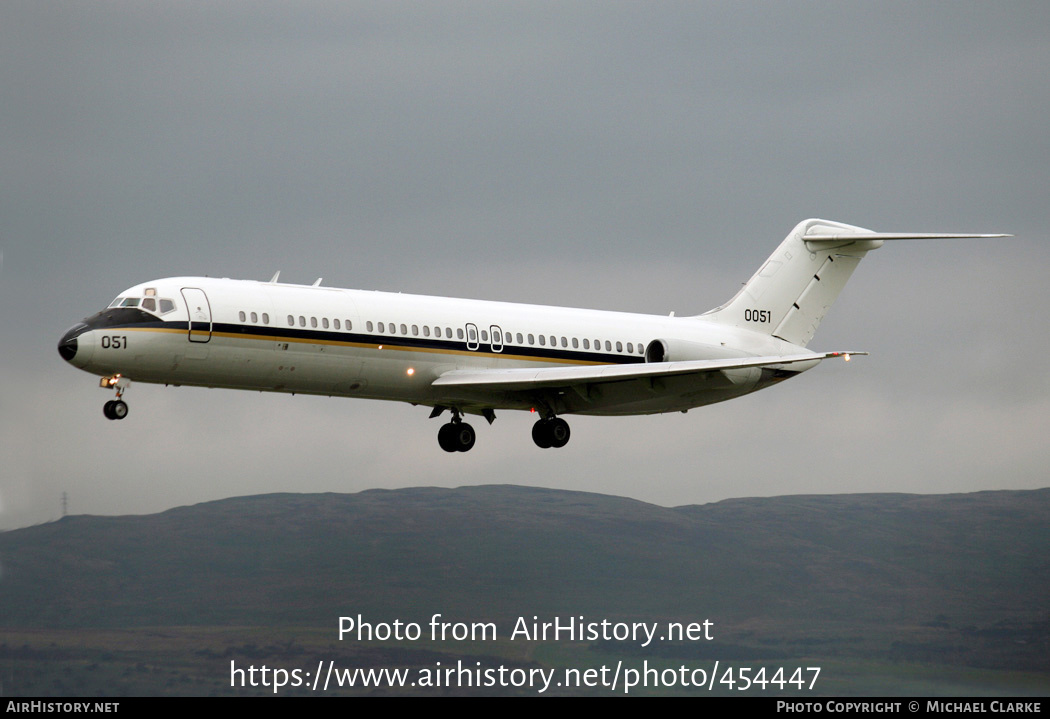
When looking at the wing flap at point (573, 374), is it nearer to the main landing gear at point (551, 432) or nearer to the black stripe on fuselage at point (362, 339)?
the black stripe on fuselage at point (362, 339)

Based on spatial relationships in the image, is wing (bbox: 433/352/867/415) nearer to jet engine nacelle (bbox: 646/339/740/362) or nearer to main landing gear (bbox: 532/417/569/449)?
main landing gear (bbox: 532/417/569/449)

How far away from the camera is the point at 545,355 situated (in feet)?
144

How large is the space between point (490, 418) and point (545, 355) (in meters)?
3.15

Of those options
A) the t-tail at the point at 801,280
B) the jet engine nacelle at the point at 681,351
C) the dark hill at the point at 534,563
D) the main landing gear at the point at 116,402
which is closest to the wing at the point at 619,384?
the jet engine nacelle at the point at 681,351

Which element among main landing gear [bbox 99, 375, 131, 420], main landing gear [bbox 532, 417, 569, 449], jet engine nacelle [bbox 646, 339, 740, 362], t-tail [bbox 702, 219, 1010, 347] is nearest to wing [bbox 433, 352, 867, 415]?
main landing gear [bbox 532, 417, 569, 449]

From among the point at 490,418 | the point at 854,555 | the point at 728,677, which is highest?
the point at 490,418

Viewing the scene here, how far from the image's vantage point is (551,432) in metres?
44.7

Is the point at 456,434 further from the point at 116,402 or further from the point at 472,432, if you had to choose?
the point at 116,402

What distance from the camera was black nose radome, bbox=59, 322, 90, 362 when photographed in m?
36.8

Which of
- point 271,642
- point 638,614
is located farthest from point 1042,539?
point 271,642

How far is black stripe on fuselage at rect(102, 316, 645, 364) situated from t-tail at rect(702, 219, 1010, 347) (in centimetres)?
668

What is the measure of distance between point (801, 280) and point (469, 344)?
1423 cm

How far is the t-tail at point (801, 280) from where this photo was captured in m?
50.0
